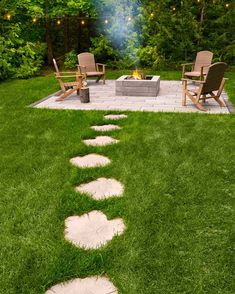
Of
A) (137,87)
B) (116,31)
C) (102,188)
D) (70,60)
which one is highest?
(116,31)

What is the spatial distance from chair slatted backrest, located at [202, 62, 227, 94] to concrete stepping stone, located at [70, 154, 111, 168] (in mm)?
3403

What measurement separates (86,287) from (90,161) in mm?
2226

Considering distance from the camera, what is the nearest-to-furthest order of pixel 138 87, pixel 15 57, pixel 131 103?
pixel 131 103, pixel 138 87, pixel 15 57

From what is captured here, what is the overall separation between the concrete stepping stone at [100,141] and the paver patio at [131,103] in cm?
199

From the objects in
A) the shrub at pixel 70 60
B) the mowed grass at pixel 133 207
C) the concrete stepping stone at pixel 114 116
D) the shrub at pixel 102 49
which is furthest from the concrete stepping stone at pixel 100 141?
the shrub at pixel 70 60

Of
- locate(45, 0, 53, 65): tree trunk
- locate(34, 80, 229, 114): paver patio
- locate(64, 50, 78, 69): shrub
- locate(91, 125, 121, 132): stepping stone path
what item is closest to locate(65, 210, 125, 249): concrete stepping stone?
locate(91, 125, 121, 132): stepping stone path

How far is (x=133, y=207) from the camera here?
3.26 metres

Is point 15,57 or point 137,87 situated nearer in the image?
point 137,87

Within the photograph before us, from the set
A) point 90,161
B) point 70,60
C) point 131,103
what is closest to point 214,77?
point 131,103

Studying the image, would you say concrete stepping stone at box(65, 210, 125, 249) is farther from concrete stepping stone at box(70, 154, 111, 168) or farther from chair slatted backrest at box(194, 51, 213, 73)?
chair slatted backrest at box(194, 51, 213, 73)

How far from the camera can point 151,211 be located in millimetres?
3207

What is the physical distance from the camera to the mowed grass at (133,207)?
2447 millimetres

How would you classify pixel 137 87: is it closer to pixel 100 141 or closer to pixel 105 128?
pixel 105 128

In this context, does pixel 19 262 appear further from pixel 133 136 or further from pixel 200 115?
pixel 200 115
